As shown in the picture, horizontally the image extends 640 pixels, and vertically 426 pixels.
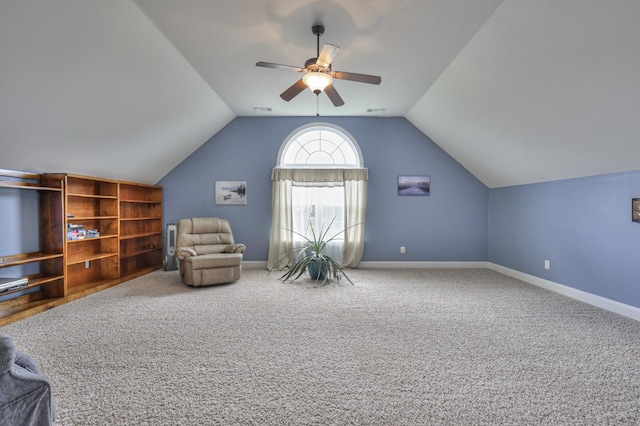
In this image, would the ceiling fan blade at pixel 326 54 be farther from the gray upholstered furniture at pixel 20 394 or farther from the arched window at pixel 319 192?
the arched window at pixel 319 192

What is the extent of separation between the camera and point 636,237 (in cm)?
295

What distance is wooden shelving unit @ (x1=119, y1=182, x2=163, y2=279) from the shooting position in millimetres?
4809

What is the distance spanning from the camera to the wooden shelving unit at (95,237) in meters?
3.95

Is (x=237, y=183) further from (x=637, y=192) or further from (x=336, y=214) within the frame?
(x=637, y=192)

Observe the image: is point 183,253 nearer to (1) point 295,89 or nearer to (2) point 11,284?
(2) point 11,284

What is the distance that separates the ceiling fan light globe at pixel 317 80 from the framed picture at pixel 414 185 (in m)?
3.17

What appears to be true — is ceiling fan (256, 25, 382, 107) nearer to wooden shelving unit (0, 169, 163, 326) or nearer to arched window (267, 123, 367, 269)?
arched window (267, 123, 367, 269)

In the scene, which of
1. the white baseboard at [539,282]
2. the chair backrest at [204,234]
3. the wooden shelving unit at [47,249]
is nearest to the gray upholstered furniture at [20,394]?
the wooden shelving unit at [47,249]

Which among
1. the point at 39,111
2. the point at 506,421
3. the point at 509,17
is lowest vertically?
the point at 506,421

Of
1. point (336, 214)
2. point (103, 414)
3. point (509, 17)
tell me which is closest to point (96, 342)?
point (103, 414)

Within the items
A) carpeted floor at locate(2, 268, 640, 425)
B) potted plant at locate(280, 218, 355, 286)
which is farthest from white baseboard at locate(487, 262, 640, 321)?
potted plant at locate(280, 218, 355, 286)

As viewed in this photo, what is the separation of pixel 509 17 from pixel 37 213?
531 centimetres

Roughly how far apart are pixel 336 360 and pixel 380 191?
377 centimetres

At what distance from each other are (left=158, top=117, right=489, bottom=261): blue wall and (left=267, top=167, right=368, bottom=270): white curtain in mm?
193
